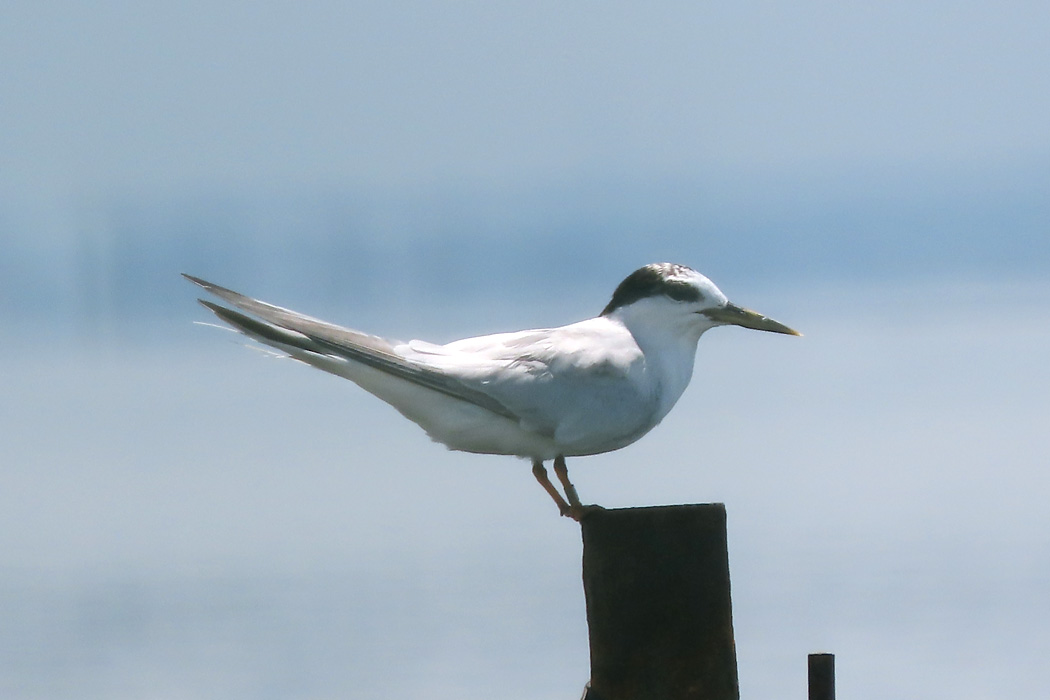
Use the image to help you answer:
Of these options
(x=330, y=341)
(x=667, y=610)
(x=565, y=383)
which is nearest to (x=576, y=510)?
(x=565, y=383)

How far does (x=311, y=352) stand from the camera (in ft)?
19.2

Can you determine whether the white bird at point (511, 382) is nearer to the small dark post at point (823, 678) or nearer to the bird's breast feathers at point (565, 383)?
the bird's breast feathers at point (565, 383)

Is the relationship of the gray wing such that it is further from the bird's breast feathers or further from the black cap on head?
the black cap on head

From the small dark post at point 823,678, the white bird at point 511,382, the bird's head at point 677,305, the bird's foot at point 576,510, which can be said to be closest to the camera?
the small dark post at point 823,678

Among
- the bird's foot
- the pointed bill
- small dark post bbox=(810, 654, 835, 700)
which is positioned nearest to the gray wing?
the bird's foot

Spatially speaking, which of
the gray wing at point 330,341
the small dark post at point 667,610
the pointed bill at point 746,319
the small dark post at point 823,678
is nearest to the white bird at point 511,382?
the gray wing at point 330,341

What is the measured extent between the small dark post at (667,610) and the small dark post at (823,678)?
1.07ft

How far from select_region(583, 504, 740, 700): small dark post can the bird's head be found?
1560 mm

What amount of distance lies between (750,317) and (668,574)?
192cm

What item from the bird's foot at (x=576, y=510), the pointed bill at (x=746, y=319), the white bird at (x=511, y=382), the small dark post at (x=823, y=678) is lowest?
the small dark post at (x=823, y=678)

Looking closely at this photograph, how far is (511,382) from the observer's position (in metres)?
5.96

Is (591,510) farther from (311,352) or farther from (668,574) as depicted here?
(311,352)

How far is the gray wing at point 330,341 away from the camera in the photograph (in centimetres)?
571

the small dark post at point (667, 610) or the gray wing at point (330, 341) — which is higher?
the gray wing at point (330, 341)
